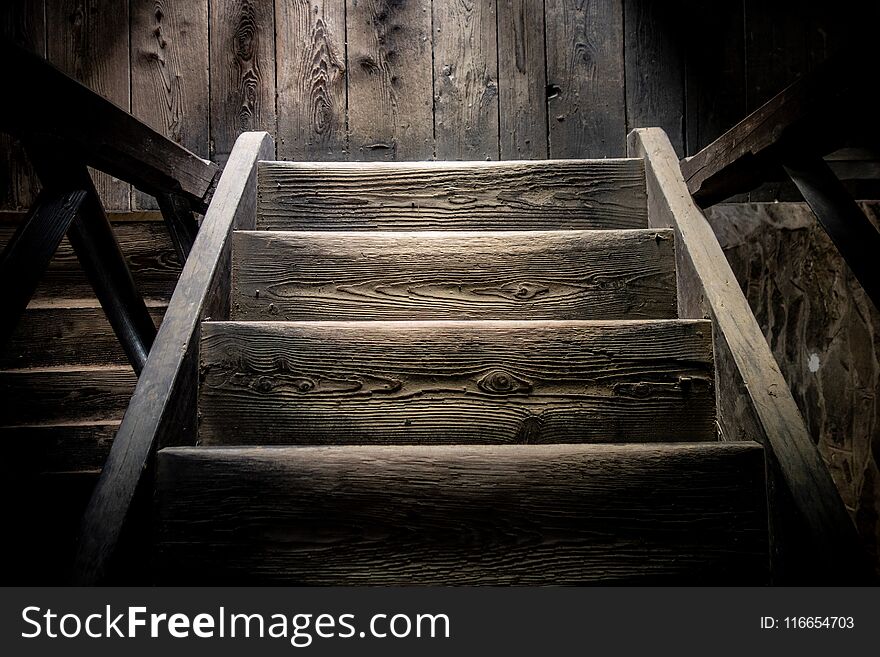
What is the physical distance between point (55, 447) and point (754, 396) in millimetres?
1603

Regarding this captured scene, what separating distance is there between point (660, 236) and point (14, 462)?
1655mm

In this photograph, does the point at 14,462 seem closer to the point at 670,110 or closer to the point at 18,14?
the point at 18,14

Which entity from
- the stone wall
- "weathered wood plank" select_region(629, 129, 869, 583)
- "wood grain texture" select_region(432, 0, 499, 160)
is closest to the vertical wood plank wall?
"wood grain texture" select_region(432, 0, 499, 160)

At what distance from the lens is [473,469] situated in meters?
0.79

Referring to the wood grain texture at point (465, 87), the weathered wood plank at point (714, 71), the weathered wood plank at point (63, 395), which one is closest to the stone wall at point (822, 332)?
the weathered wood plank at point (714, 71)

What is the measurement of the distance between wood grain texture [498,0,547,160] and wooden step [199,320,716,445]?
1101mm

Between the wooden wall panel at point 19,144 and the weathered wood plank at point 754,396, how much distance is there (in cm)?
196

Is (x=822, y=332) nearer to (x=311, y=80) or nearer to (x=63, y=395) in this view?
(x=311, y=80)

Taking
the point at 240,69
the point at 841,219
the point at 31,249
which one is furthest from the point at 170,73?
the point at 841,219

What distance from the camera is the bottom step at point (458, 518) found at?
777mm

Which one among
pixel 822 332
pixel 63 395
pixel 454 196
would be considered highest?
pixel 454 196

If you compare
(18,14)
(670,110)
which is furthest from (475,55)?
(18,14)

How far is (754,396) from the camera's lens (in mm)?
840

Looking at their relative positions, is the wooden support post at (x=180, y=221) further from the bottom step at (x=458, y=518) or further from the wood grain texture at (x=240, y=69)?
the bottom step at (x=458, y=518)
